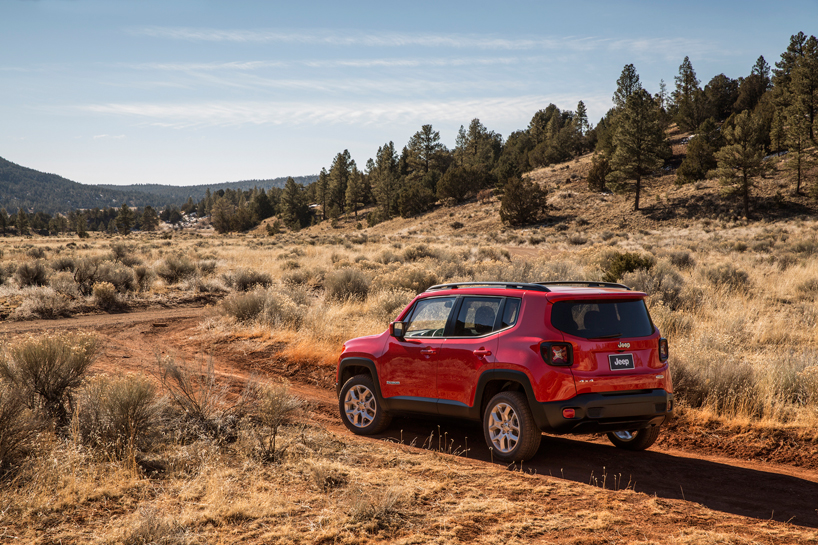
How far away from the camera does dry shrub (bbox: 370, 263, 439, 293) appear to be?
53.1 ft

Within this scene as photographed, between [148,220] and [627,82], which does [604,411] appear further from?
[148,220]

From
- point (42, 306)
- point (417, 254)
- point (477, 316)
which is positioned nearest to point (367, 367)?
point (477, 316)

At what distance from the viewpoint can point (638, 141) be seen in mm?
56562

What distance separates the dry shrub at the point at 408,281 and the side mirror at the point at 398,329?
9.28 m

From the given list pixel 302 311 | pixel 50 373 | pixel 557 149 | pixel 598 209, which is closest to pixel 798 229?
pixel 598 209

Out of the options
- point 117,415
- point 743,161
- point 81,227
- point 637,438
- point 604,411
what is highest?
point 743,161

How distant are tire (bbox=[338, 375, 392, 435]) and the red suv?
406 mm

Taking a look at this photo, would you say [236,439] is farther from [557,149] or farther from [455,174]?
[557,149]

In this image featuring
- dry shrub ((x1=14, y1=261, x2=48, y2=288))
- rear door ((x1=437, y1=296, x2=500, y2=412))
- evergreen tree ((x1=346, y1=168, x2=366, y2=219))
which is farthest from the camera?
evergreen tree ((x1=346, y1=168, x2=366, y2=219))

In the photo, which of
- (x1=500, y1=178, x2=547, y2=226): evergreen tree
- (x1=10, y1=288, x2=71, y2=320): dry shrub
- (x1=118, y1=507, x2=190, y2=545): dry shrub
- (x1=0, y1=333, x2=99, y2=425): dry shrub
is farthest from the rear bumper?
(x1=500, y1=178, x2=547, y2=226): evergreen tree

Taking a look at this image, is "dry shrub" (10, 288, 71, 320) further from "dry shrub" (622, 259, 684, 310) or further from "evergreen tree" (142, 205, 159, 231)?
"evergreen tree" (142, 205, 159, 231)

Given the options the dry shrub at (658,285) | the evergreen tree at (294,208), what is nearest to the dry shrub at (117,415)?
the dry shrub at (658,285)

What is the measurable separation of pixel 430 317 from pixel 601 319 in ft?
6.65

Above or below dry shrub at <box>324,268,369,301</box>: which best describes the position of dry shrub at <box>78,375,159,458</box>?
below
